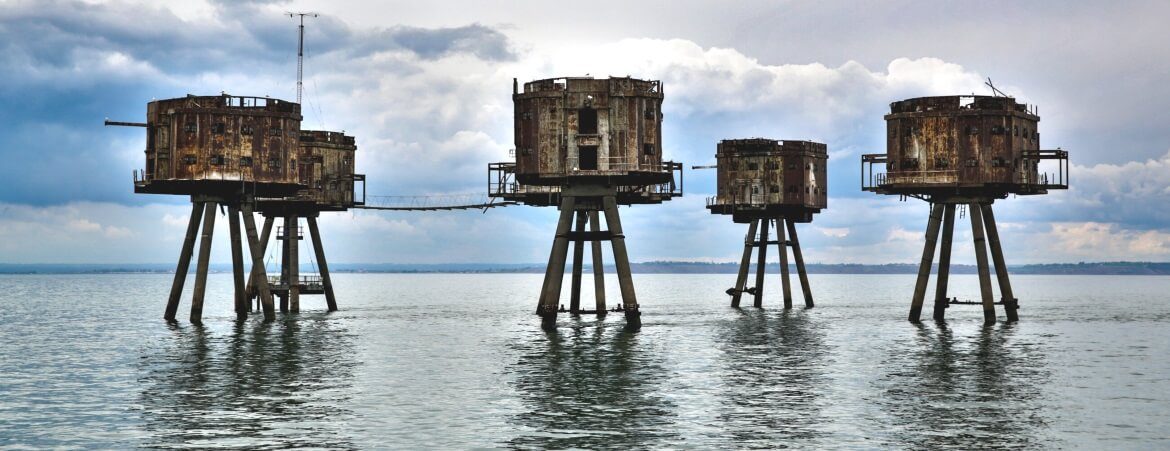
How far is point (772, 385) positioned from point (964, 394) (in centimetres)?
551

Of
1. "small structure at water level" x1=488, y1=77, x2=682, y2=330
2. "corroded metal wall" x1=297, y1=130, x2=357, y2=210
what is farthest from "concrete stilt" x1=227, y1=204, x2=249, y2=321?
"small structure at water level" x1=488, y1=77, x2=682, y2=330

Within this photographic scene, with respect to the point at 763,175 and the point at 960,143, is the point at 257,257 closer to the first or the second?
the point at 763,175

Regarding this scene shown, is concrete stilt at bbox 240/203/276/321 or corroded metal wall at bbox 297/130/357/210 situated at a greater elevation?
corroded metal wall at bbox 297/130/357/210

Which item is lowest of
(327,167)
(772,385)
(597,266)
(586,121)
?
(772,385)

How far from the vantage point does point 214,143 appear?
5725 cm

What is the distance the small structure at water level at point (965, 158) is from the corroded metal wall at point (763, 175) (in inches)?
689

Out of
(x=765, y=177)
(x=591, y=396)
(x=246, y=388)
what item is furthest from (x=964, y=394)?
(x=765, y=177)

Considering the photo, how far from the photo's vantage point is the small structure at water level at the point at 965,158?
187ft

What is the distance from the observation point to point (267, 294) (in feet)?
202

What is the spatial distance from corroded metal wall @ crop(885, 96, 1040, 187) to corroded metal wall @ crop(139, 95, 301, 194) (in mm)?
29429

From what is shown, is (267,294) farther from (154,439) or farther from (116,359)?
(154,439)

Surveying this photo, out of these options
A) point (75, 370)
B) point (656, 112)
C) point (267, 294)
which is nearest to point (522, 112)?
point (656, 112)

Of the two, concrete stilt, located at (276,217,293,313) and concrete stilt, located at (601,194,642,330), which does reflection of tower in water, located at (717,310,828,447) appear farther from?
concrete stilt, located at (276,217,293,313)

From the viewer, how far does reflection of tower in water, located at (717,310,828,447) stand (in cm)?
2731
